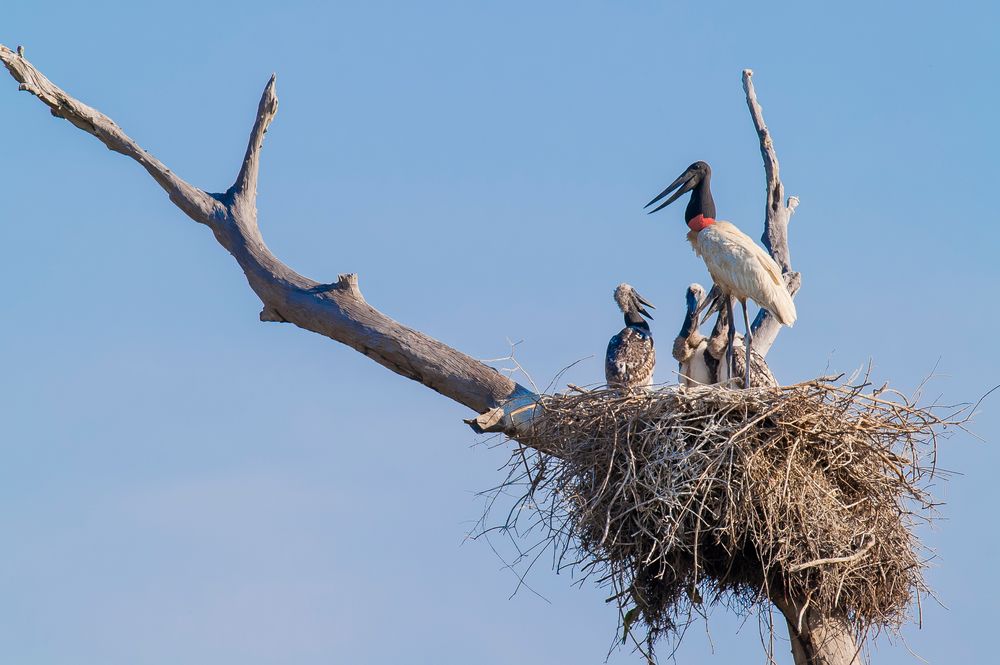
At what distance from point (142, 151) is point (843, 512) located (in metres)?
5.35

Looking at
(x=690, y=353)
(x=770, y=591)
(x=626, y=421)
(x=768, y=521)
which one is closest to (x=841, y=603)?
(x=770, y=591)

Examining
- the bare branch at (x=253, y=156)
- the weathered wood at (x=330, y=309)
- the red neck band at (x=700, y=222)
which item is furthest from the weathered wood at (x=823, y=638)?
the bare branch at (x=253, y=156)

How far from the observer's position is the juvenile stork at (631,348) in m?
9.88

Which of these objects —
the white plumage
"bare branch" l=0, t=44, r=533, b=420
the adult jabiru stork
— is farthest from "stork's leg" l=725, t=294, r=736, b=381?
"bare branch" l=0, t=44, r=533, b=420

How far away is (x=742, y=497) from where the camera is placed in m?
8.05

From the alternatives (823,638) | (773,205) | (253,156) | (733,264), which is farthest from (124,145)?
(823,638)

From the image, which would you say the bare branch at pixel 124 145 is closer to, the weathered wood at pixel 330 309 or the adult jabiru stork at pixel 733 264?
the weathered wood at pixel 330 309

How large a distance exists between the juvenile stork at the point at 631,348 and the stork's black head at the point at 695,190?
676 millimetres

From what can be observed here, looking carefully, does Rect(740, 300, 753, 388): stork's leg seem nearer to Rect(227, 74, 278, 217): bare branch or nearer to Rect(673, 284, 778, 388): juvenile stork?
Rect(673, 284, 778, 388): juvenile stork

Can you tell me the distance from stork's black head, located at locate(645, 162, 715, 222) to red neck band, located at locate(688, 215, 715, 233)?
1.3 inches

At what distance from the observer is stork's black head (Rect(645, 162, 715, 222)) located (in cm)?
1018

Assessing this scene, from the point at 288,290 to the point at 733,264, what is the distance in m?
2.90

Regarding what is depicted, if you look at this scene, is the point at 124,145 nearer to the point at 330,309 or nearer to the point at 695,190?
the point at 330,309

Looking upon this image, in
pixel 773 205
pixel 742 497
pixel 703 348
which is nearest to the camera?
pixel 742 497
